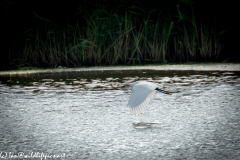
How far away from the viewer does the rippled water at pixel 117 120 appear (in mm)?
2479

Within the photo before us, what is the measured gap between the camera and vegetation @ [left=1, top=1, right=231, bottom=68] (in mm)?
7359

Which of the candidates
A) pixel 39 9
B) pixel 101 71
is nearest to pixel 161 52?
pixel 101 71

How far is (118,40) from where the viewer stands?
24.3ft

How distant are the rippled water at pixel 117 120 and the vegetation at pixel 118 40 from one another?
75.8 inches

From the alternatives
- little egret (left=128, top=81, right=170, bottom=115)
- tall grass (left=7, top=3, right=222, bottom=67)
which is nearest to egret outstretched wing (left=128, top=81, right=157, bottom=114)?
little egret (left=128, top=81, right=170, bottom=115)

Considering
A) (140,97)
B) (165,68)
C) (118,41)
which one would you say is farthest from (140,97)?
(118,41)

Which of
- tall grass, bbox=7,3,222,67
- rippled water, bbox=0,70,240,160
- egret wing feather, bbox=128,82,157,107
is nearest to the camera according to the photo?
rippled water, bbox=0,70,240,160

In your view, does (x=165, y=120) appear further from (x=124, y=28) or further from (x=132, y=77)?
(x=124, y=28)

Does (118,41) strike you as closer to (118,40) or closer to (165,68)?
(118,40)

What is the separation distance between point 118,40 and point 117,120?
168 inches

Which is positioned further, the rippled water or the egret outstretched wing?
the egret outstretched wing

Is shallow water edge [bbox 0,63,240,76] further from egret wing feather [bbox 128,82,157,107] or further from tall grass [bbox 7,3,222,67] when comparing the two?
egret wing feather [bbox 128,82,157,107]

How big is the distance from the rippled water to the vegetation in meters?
1.93

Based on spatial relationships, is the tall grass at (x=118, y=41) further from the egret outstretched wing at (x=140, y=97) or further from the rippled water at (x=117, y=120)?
the egret outstretched wing at (x=140, y=97)
